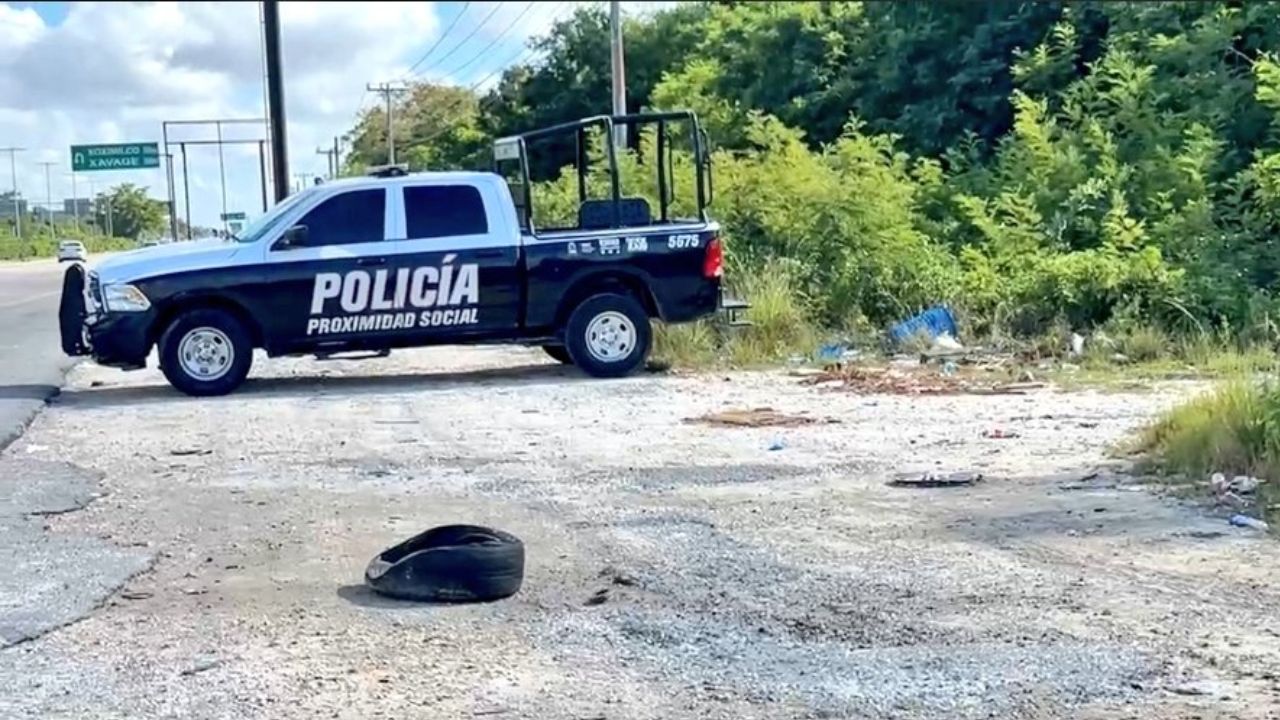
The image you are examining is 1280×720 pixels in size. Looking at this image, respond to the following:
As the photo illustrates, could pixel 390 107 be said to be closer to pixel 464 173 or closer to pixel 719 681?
pixel 464 173

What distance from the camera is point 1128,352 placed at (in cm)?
1616

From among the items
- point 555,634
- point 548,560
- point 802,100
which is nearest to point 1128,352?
point 548,560

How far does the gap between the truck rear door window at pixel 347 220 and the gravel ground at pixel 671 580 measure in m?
3.11

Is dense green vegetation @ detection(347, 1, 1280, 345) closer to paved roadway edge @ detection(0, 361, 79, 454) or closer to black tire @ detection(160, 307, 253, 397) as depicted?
black tire @ detection(160, 307, 253, 397)

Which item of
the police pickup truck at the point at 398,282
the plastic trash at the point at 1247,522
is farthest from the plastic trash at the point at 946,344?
the plastic trash at the point at 1247,522

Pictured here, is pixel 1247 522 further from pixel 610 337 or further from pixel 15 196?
pixel 15 196

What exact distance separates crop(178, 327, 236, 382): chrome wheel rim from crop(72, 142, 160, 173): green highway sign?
10.7m

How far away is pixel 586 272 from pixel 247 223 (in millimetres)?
3333

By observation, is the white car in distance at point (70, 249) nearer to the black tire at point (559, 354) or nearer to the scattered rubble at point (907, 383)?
the black tire at point (559, 354)

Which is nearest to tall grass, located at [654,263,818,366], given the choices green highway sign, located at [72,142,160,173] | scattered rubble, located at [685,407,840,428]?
scattered rubble, located at [685,407,840,428]

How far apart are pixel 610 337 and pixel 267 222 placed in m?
3.35

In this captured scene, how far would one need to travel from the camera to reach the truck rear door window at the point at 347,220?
14.9m

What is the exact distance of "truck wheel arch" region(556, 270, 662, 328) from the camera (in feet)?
50.9

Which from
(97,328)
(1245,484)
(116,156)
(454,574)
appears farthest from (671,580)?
(116,156)
